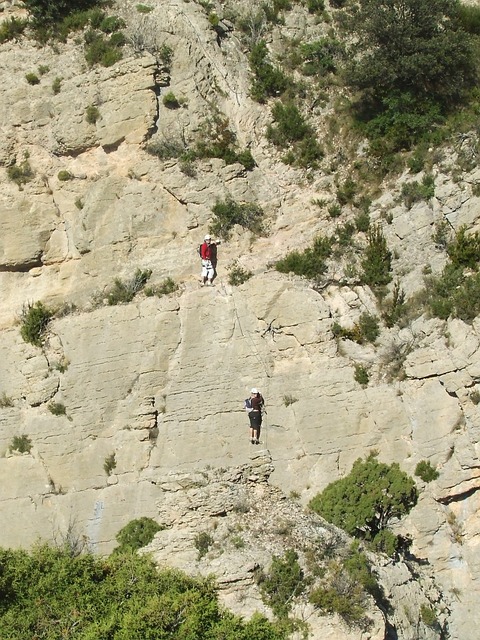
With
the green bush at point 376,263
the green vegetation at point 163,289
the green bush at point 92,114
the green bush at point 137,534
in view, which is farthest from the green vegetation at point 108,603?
the green bush at point 92,114

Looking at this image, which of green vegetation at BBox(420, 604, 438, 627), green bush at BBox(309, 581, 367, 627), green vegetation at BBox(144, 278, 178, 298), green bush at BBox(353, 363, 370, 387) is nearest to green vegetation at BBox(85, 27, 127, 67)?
green vegetation at BBox(144, 278, 178, 298)

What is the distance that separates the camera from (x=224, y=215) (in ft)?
78.6

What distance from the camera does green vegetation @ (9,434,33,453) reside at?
2294 centimetres

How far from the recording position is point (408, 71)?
24.7 meters

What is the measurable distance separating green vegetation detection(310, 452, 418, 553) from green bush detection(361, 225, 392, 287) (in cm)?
434

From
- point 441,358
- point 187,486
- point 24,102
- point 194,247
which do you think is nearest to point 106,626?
point 187,486

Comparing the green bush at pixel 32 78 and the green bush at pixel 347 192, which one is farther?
the green bush at pixel 32 78

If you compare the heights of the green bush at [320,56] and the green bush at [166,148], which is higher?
the green bush at [320,56]

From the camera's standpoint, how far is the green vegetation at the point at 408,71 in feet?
80.7

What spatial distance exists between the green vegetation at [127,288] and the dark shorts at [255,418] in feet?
13.5

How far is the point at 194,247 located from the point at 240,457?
202 inches

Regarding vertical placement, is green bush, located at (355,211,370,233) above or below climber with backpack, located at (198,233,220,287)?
above

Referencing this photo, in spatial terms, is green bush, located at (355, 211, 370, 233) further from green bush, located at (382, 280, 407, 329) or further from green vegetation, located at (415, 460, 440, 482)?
green vegetation, located at (415, 460, 440, 482)

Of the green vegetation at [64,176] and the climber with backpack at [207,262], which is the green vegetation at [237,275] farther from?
the green vegetation at [64,176]
